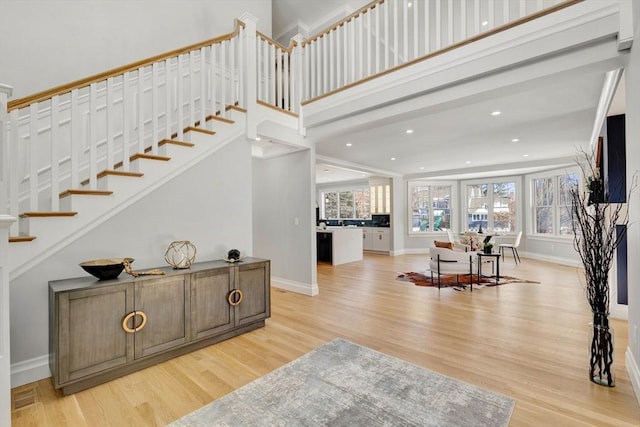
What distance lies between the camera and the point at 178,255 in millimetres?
2789

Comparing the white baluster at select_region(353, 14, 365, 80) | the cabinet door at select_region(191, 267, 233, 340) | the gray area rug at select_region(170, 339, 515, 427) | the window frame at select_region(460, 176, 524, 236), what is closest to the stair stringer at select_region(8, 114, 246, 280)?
the cabinet door at select_region(191, 267, 233, 340)

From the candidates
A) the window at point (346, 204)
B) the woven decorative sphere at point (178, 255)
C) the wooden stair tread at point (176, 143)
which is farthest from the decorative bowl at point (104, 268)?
the window at point (346, 204)

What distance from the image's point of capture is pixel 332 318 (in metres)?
3.59

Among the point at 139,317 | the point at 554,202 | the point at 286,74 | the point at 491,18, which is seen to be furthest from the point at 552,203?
the point at 139,317

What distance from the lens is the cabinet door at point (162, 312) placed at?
7.75 ft

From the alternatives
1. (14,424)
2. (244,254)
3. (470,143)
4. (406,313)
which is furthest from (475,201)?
(14,424)

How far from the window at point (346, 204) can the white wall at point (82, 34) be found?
7914 mm

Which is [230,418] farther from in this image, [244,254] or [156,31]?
[156,31]

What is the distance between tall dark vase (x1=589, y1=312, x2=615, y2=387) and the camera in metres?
2.15

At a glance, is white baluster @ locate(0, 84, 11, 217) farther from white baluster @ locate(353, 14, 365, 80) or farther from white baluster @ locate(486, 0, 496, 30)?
white baluster @ locate(486, 0, 496, 30)

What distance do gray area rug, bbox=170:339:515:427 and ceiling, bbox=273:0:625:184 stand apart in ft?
8.55

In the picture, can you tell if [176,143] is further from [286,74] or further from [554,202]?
[554,202]

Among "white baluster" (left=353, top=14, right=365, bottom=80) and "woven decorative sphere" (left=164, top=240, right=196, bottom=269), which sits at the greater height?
"white baluster" (left=353, top=14, right=365, bottom=80)

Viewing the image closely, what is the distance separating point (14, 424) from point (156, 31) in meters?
4.24
